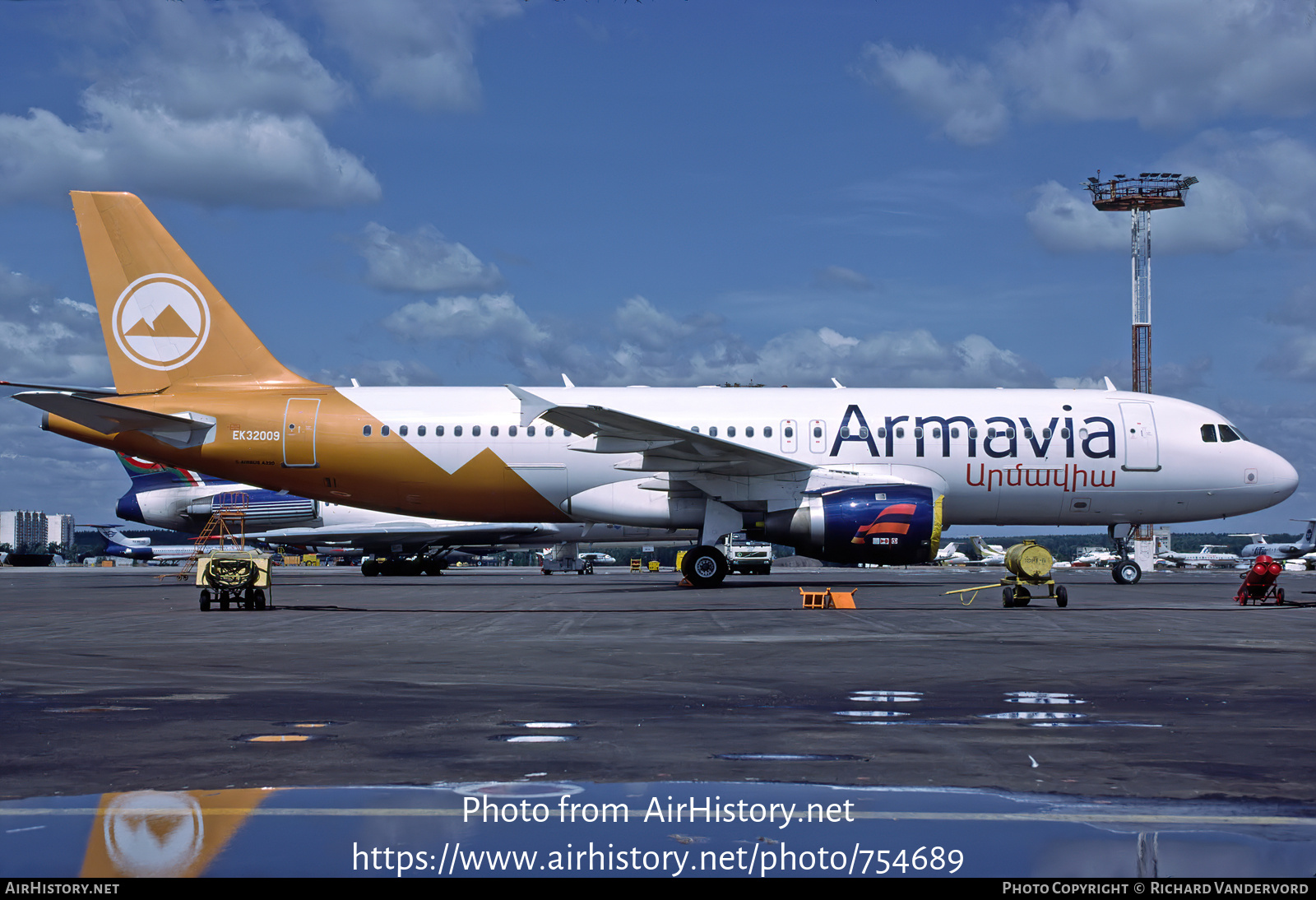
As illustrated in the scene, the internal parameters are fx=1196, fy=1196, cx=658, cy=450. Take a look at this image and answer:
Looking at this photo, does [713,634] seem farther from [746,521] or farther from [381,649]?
[746,521]

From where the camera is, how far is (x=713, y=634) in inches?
583

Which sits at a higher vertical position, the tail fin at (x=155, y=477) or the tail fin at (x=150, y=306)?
the tail fin at (x=150, y=306)

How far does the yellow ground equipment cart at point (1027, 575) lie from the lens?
2078 cm

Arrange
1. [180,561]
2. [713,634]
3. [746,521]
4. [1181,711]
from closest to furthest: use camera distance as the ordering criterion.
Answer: [1181,711] < [713,634] < [746,521] < [180,561]

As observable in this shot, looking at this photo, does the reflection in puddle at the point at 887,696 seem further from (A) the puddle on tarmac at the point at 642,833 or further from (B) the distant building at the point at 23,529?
(B) the distant building at the point at 23,529

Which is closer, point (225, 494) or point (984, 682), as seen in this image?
point (984, 682)

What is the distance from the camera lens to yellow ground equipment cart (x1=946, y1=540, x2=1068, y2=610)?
20.8 metres

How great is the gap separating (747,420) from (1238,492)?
11740mm

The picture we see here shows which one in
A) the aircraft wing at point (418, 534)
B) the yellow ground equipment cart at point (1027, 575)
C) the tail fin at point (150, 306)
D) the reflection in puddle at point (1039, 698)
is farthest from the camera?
the aircraft wing at point (418, 534)

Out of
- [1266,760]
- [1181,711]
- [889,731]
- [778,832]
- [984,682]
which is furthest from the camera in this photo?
[984,682]

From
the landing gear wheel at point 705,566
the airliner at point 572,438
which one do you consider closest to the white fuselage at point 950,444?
the airliner at point 572,438

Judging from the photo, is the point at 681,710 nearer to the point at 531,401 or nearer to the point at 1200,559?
the point at 531,401

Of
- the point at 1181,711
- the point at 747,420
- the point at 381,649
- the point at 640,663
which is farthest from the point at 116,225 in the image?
the point at 1181,711

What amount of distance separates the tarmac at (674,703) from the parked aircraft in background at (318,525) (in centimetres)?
2764
